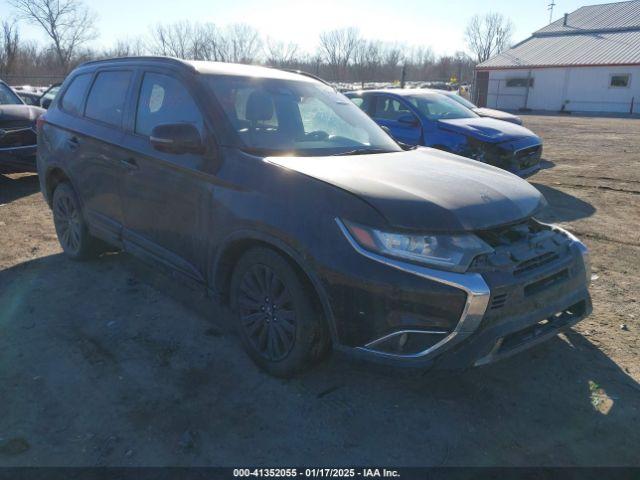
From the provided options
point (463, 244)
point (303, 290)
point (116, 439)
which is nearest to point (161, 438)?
point (116, 439)

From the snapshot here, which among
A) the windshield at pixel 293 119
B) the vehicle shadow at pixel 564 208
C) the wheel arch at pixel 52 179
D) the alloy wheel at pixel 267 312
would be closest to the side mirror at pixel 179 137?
the windshield at pixel 293 119

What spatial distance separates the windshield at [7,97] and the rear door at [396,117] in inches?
245

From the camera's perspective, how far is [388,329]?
252 centimetres

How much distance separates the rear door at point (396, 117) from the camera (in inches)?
325

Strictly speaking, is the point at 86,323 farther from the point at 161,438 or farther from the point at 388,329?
the point at 388,329

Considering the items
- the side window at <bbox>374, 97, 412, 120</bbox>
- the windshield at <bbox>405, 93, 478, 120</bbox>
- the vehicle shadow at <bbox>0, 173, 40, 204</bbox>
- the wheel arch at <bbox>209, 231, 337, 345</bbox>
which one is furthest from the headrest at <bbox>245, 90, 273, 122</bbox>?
the vehicle shadow at <bbox>0, 173, 40, 204</bbox>

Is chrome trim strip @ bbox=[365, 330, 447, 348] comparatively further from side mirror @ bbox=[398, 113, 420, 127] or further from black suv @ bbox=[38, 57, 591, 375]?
side mirror @ bbox=[398, 113, 420, 127]

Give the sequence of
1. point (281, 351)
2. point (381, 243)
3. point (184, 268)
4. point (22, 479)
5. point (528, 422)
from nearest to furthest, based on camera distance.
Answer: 1. point (22, 479)
2. point (381, 243)
3. point (528, 422)
4. point (281, 351)
5. point (184, 268)

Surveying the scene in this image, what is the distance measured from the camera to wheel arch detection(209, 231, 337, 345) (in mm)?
2697

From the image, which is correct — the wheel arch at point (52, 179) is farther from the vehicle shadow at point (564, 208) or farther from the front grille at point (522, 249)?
the vehicle shadow at point (564, 208)

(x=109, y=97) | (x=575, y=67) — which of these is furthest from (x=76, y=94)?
(x=575, y=67)

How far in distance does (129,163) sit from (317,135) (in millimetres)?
1440

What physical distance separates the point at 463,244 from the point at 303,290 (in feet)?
2.88

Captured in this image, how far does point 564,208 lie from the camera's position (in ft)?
23.4
